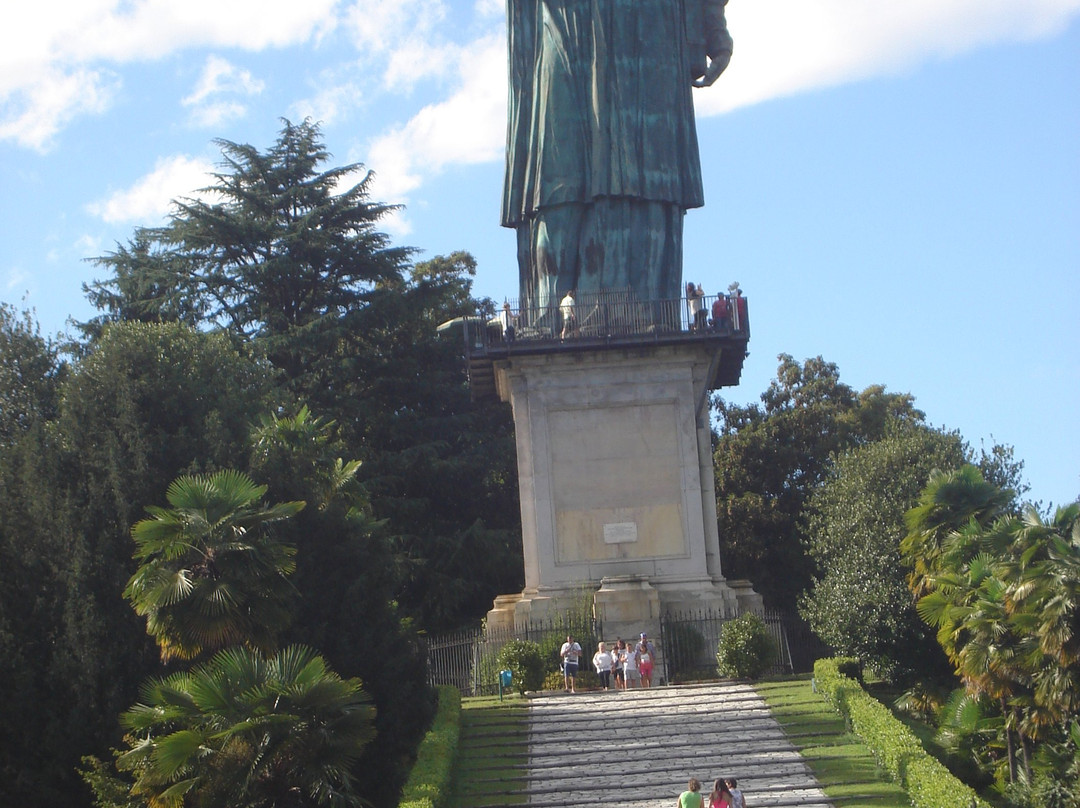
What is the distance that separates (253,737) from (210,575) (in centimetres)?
262

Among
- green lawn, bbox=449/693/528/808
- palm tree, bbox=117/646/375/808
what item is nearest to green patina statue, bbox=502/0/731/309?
green lawn, bbox=449/693/528/808

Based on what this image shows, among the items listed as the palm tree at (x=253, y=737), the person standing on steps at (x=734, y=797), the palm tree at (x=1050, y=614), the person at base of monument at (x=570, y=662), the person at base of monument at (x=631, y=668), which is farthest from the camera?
the person at base of monument at (x=570, y=662)

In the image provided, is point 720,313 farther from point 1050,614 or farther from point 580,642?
point 1050,614

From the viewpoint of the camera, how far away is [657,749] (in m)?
20.6

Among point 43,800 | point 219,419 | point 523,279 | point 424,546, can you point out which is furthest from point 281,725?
point 424,546

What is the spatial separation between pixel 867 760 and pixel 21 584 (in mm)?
11482

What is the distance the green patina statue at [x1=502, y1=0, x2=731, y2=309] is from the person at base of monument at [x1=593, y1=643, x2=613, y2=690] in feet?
28.1

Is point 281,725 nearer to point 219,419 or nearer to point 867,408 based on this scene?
point 219,419

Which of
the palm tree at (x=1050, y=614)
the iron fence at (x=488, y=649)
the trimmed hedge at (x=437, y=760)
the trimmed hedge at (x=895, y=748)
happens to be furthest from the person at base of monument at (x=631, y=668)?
the palm tree at (x=1050, y=614)

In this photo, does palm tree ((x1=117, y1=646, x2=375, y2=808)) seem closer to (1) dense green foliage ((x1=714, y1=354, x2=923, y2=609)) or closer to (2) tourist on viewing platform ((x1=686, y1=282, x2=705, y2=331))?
(2) tourist on viewing platform ((x1=686, y1=282, x2=705, y2=331))

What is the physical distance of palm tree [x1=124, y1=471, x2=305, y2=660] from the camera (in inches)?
701

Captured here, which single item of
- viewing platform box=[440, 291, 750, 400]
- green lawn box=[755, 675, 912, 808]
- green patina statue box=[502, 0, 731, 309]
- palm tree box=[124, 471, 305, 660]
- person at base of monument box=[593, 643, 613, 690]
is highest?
green patina statue box=[502, 0, 731, 309]

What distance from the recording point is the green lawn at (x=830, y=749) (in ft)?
59.6

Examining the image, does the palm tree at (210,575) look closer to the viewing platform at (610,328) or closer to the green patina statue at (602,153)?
the viewing platform at (610,328)
